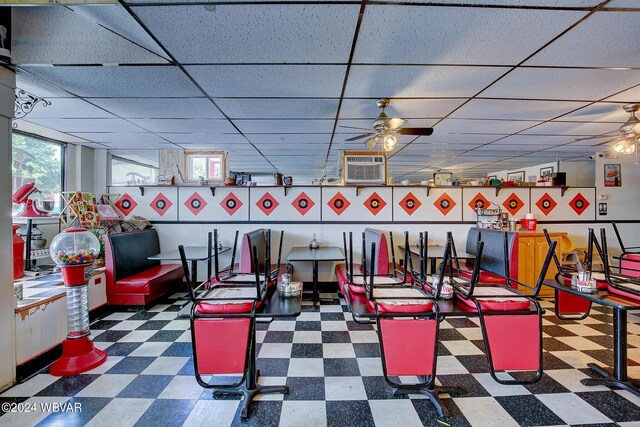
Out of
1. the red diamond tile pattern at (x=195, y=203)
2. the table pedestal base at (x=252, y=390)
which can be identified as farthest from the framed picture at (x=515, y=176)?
the table pedestal base at (x=252, y=390)

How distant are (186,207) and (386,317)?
4.38m

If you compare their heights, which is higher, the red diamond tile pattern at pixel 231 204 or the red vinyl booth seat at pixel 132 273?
the red diamond tile pattern at pixel 231 204

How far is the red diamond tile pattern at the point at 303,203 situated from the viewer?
16.8 feet

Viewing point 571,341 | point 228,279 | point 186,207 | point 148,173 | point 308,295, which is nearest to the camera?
point 228,279

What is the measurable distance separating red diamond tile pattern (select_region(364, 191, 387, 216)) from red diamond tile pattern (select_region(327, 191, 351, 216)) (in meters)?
0.35

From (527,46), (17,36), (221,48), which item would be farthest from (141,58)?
(527,46)

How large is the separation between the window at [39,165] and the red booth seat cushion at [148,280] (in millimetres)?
1513

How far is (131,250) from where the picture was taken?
427 cm

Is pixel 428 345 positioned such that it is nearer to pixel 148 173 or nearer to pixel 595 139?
pixel 595 139

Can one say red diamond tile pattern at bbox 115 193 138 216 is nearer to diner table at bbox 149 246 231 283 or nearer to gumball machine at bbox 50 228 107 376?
diner table at bbox 149 246 231 283

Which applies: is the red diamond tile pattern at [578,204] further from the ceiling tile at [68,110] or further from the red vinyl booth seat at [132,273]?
the ceiling tile at [68,110]

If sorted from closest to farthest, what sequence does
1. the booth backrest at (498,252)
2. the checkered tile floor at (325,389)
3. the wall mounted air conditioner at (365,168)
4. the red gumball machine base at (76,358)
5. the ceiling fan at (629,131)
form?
the checkered tile floor at (325,389) < the red gumball machine base at (76,358) < the ceiling fan at (629,131) < the booth backrest at (498,252) < the wall mounted air conditioner at (365,168)

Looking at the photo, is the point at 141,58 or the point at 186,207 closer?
the point at 141,58

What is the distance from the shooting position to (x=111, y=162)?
569cm
